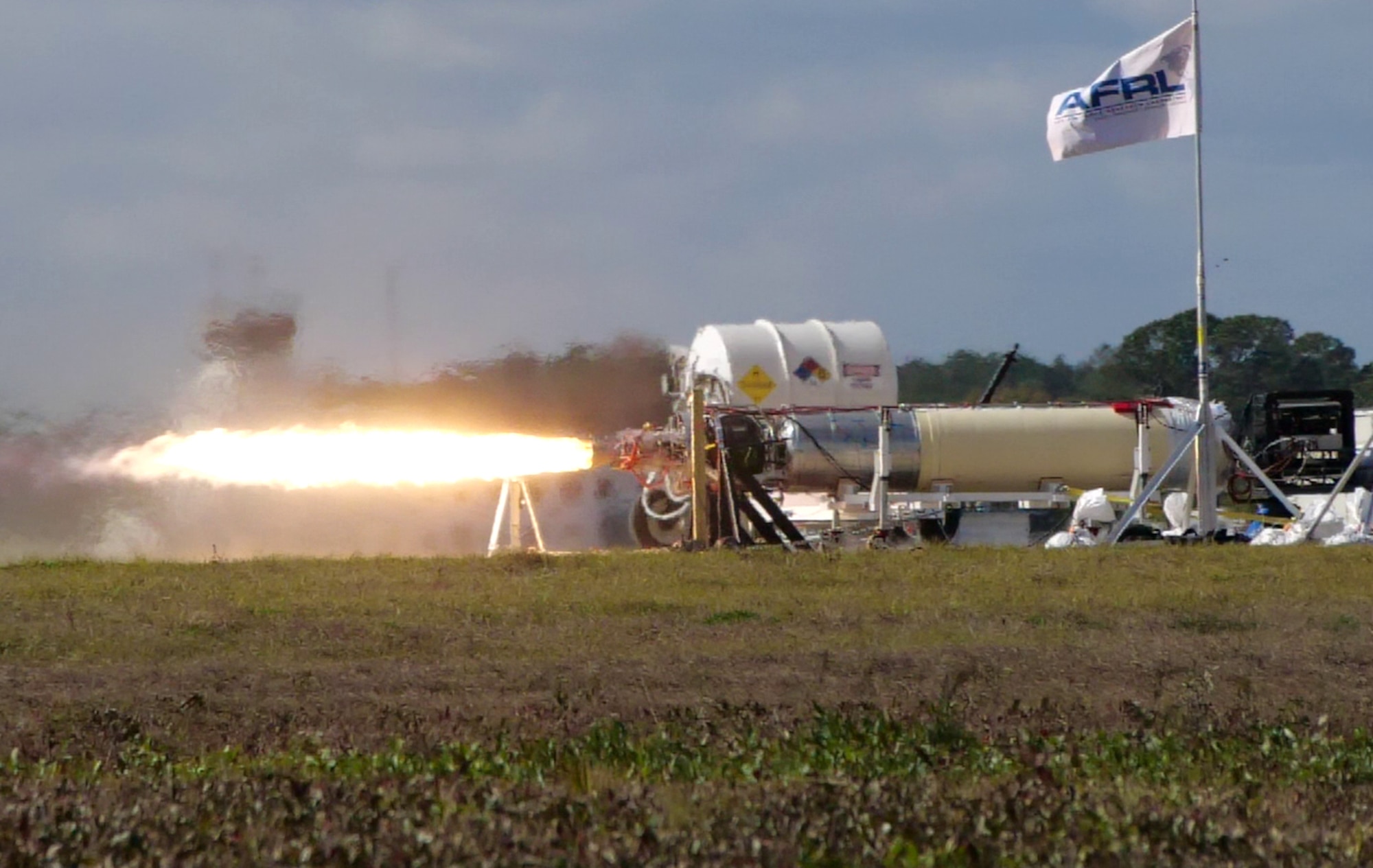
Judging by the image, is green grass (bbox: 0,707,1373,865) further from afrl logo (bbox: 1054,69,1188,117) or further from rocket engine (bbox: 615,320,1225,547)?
rocket engine (bbox: 615,320,1225,547)

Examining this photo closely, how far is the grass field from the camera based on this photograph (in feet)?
17.8

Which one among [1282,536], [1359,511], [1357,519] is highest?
[1359,511]

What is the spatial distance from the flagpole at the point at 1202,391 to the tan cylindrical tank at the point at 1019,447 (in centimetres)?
383

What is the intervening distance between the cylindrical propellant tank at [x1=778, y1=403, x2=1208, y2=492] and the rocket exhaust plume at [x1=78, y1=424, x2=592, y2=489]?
3.76 m

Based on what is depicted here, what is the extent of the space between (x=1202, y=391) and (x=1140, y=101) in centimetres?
369

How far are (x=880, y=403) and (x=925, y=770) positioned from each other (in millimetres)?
22070

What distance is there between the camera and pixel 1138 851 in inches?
204

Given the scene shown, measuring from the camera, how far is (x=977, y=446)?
24.8 metres

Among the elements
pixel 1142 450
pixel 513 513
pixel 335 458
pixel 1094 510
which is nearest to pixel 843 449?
pixel 1094 510

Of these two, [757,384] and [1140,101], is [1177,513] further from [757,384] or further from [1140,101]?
[757,384]

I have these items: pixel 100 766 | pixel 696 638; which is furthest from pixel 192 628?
pixel 100 766

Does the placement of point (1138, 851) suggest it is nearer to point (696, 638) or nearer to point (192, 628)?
point (696, 638)

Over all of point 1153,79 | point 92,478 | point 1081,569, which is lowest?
point 1081,569

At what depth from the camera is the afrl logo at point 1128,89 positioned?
20625mm
